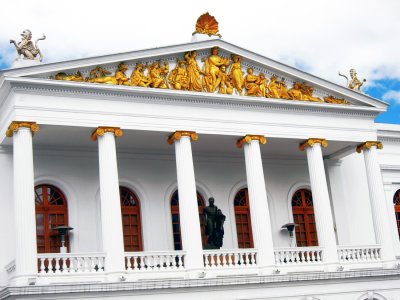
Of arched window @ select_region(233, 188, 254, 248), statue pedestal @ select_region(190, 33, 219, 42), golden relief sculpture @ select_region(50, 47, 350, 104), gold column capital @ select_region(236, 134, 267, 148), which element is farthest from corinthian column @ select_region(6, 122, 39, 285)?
arched window @ select_region(233, 188, 254, 248)

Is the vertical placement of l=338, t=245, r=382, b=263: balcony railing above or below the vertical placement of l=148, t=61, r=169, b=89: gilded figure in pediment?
below

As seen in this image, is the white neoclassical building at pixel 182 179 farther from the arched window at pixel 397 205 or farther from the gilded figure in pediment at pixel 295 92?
the arched window at pixel 397 205

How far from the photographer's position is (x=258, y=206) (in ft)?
64.0

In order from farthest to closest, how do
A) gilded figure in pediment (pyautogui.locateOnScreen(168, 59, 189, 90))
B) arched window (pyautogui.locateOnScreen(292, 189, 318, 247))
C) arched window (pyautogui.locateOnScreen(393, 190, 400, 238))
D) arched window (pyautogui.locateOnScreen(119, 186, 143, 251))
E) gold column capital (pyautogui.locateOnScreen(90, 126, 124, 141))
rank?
arched window (pyautogui.locateOnScreen(393, 190, 400, 238)) → arched window (pyautogui.locateOnScreen(292, 189, 318, 247)) → arched window (pyautogui.locateOnScreen(119, 186, 143, 251)) → gilded figure in pediment (pyautogui.locateOnScreen(168, 59, 189, 90)) → gold column capital (pyautogui.locateOnScreen(90, 126, 124, 141))

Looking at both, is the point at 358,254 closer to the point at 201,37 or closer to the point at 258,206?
the point at 258,206

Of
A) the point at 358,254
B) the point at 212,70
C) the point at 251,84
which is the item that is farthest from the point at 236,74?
the point at 358,254

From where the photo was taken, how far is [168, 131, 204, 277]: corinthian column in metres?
18.2

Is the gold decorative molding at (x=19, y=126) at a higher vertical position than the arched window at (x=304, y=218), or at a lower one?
higher

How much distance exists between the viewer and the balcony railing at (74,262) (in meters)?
16.6

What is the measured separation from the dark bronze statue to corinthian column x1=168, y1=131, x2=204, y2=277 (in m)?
1.50

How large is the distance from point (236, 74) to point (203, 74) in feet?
3.46

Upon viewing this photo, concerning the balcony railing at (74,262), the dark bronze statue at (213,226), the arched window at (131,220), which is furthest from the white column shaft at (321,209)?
the balcony railing at (74,262)

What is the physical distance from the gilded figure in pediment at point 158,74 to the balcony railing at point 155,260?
15.0 feet

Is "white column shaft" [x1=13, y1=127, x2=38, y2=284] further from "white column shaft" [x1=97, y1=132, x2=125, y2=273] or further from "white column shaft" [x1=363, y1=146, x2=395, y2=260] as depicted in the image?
"white column shaft" [x1=363, y1=146, x2=395, y2=260]
